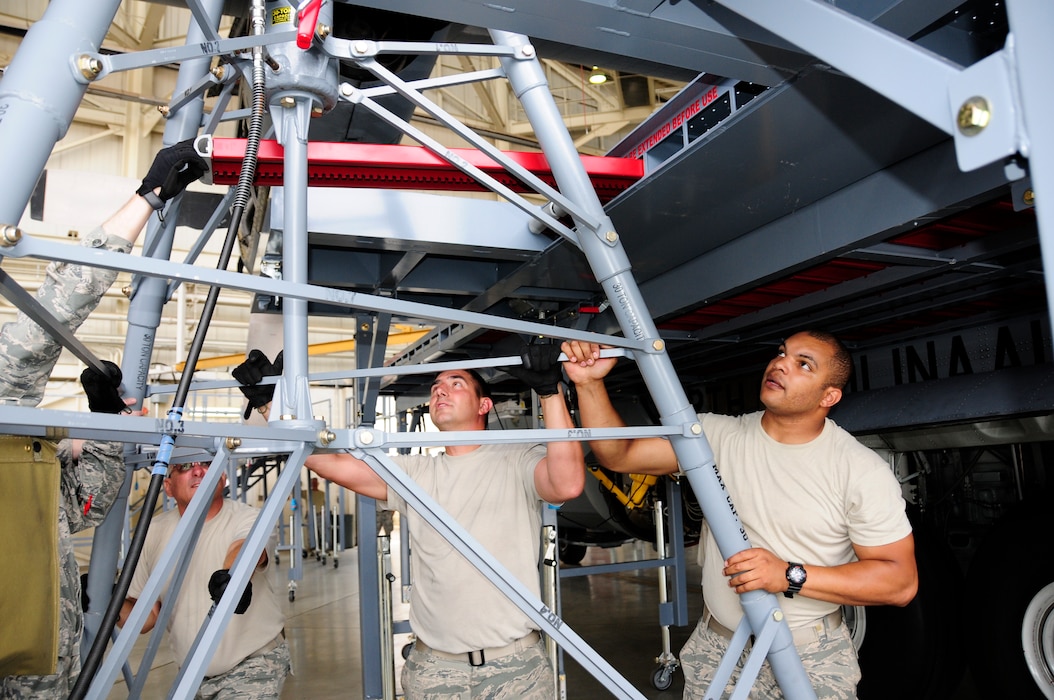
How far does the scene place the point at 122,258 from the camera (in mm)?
1303

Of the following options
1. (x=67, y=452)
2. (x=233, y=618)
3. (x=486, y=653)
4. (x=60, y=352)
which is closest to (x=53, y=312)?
(x=60, y=352)

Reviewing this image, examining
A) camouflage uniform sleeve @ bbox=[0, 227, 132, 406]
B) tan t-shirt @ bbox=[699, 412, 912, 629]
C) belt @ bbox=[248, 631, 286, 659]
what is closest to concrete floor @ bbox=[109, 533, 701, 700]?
belt @ bbox=[248, 631, 286, 659]

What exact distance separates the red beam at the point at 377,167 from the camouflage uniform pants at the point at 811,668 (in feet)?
5.20

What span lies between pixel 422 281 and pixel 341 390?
1747cm

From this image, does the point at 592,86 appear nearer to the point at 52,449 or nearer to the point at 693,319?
the point at 693,319

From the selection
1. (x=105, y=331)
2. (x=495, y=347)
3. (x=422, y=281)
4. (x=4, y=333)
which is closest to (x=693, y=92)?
(x=422, y=281)

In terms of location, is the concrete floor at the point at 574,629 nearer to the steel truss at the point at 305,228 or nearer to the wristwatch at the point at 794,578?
the wristwatch at the point at 794,578

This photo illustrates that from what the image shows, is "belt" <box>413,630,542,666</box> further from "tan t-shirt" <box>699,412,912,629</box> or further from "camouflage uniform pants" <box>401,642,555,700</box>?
"tan t-shirt" <box>699,412,912,629</box>

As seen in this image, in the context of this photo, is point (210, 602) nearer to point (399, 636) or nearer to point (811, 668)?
point (811, 668)

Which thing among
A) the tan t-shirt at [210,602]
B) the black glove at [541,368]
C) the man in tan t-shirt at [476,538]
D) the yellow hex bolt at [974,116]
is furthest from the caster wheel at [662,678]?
the yellow hex bolt at [974,116]

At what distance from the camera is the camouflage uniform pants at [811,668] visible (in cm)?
231

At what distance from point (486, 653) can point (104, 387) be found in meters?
1.42

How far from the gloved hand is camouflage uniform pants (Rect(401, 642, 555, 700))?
1037 mm

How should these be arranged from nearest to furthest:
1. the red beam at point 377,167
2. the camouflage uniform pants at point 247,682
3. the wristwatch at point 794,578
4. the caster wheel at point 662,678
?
the wristwatch at point 794,578 → the red beam at point 377,167 → the camouflage uniform pants at point 247,682 → the caster wheel at point 662,678
